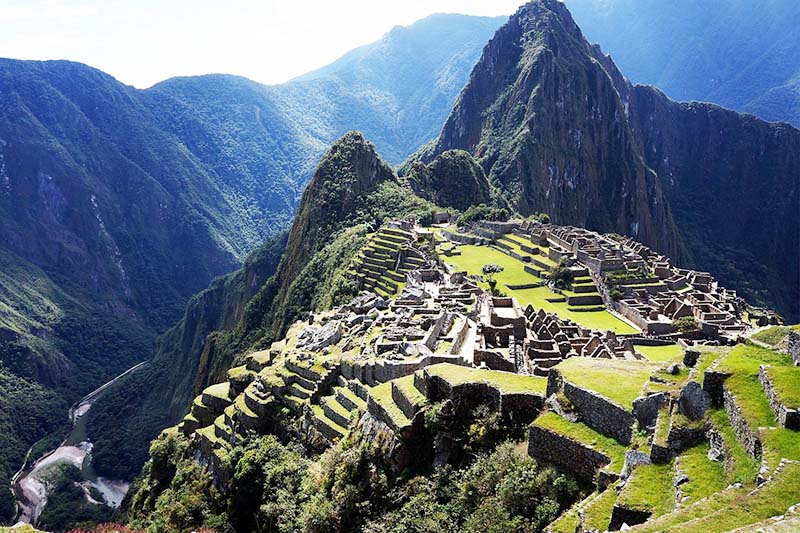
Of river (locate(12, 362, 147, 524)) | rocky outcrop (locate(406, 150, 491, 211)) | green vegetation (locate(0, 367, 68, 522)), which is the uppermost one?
rocky outcrop (locate(406, 150, 491, 211))

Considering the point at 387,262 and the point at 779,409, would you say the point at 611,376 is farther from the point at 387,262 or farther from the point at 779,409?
the point at 387,262

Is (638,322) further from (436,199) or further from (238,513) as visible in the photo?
(436,199)

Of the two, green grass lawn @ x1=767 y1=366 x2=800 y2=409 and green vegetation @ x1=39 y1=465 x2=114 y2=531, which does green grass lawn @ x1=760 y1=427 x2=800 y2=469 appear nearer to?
green grass lawn @ x1=767 y1=366 x2=800 y2=409

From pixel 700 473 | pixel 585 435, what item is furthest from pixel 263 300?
pixel 700 473

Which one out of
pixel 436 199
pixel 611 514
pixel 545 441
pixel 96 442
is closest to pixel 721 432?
pixel 611 514

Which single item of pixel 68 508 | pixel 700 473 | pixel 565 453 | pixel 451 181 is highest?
pixel 451 181

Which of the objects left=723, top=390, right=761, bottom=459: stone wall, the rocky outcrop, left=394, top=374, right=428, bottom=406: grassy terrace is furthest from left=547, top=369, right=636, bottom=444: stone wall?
the rocky outcrop
